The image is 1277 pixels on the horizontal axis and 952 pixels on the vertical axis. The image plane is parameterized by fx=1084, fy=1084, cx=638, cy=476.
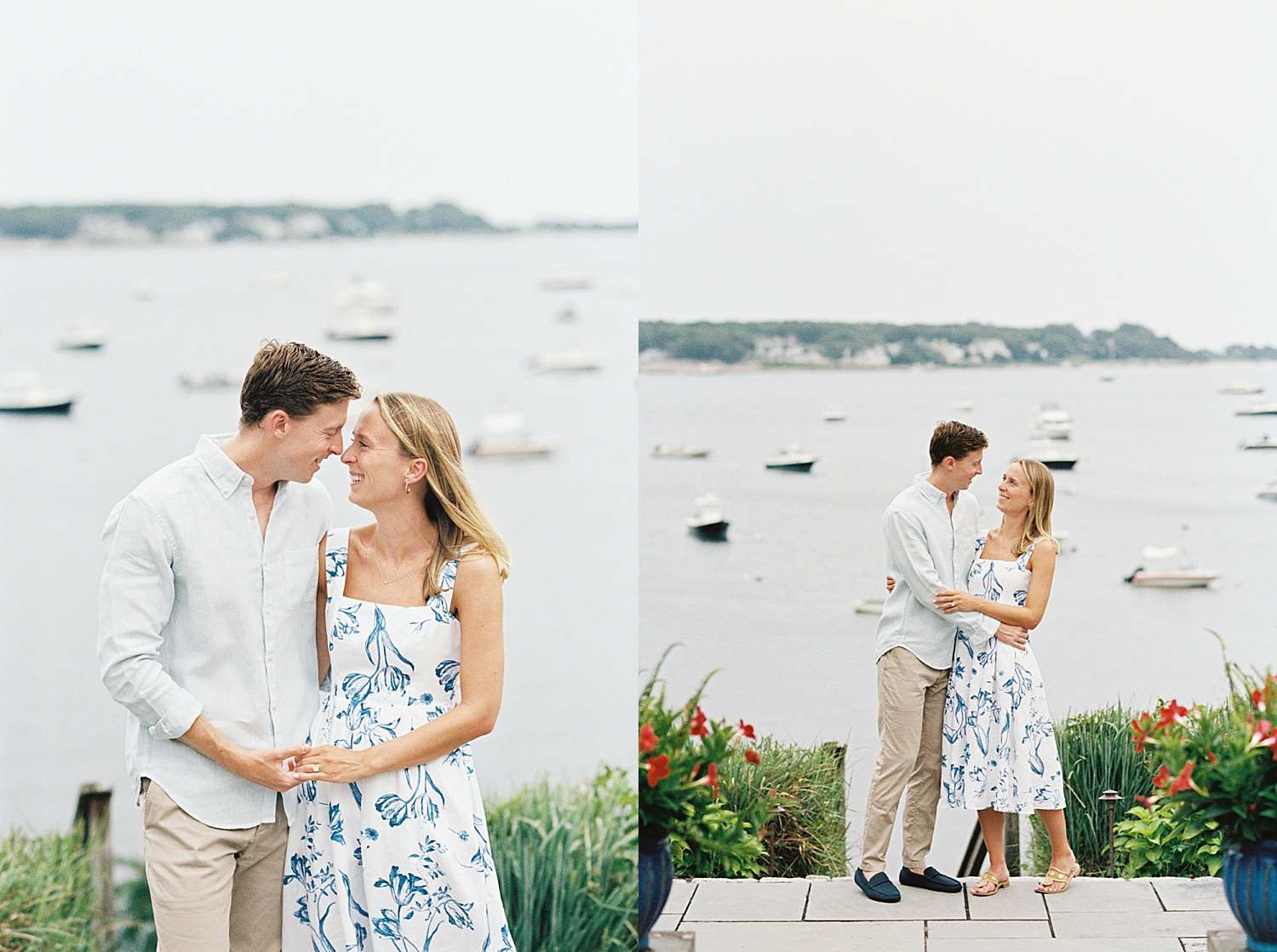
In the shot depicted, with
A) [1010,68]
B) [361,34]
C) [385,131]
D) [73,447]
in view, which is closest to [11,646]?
[73,447]

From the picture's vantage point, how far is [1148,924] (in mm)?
2596

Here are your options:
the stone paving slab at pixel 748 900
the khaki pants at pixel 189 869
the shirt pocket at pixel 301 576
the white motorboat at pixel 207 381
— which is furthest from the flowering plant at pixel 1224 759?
the white motorboat at pixel 207 381

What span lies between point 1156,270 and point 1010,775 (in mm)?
1261

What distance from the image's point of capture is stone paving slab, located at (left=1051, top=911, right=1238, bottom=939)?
8.48 ft

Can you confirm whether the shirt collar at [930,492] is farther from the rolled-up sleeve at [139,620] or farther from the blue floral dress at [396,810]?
the rolled-up sleeve at [139,620]

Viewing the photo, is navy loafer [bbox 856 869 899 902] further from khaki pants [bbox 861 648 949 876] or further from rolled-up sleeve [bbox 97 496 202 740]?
rolled-up sleeve [bbox 97 496 202 740]

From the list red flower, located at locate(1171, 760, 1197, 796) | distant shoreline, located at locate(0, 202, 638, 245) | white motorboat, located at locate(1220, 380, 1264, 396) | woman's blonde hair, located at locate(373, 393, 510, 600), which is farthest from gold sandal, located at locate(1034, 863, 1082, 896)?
distant shoreline, located at locate(0, 202, 638, 245)

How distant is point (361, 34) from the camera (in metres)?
2.90

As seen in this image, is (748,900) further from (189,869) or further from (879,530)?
(189,869)

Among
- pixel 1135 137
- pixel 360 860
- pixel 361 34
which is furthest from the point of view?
pixel 361 34

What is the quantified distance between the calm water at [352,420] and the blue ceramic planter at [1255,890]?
59.4 inches

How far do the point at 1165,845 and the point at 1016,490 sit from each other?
914mm

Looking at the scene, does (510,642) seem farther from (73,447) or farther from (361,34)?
(361,34)

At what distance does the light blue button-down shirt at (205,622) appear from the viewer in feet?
6.07
